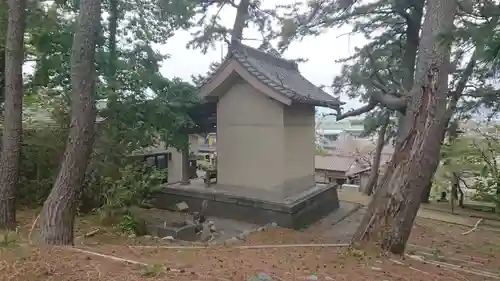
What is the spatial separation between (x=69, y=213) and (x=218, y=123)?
20.0 ft

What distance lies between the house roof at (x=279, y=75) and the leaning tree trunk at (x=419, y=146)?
13.8 feet

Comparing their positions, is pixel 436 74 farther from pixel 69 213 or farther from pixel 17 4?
pixel 17 4

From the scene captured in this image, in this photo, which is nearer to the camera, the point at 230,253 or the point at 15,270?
the point at 15,270

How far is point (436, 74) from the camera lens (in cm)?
501

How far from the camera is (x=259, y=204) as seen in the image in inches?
377

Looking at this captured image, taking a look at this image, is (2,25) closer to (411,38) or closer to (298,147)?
(298,147)

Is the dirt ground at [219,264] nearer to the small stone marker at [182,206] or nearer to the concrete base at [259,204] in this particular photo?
the concrete base at [259,204]

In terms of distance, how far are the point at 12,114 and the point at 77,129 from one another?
186 centimetres

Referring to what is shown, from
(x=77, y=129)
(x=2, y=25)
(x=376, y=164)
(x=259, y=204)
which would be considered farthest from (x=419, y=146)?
(x=376, y=164)

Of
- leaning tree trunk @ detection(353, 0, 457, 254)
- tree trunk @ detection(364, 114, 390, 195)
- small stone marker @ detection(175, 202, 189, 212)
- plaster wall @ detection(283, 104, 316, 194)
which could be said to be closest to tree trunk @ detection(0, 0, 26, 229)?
small stone marker @ detection(175, 202, 189, 212)

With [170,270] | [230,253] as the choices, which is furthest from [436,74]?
[170,270]

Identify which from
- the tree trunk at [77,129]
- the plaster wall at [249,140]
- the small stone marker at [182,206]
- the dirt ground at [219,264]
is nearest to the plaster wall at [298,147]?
the plaster wall at [249,140]

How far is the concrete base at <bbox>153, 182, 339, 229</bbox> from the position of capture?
365 inches

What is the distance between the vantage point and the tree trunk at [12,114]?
6.16 m
